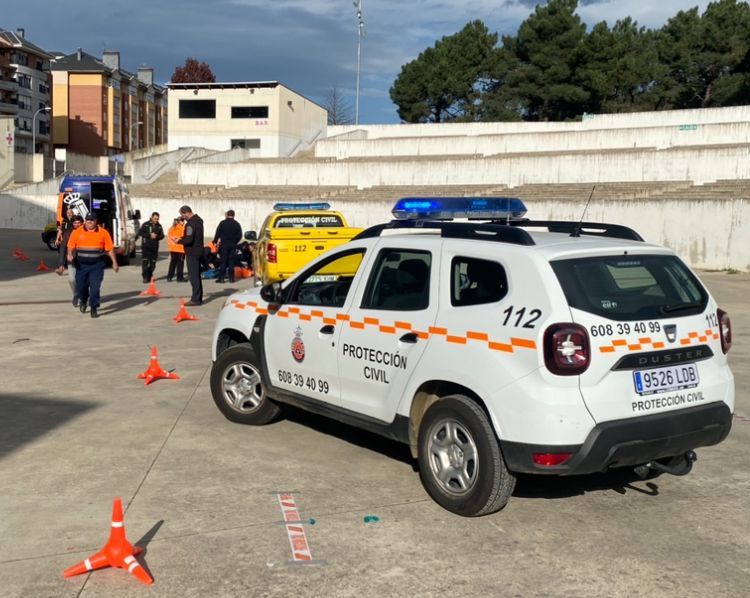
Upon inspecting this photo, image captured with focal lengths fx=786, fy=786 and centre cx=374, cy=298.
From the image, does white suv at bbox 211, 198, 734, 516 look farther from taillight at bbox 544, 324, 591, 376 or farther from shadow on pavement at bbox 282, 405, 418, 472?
shadow on pavement at bbox 282, 405, 418, 472

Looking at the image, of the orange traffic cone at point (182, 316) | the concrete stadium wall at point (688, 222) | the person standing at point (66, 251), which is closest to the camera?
the orange traffic cone at point (182, 316)

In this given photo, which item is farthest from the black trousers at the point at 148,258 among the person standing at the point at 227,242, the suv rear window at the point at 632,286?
the suv rear window at the point at 632,286

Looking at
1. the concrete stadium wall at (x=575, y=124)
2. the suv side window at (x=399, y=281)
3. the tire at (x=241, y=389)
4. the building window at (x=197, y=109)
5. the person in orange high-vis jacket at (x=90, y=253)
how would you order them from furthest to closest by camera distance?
1. the building window at (x=197, y=109)
2. the concrete stadium wall at (x=575, y=124)
3. the person in orange high-vis jacket at (x=90, y=253)
4. the tire at (x=241, y=389)
5. the suv side window at (x=399, y=281)

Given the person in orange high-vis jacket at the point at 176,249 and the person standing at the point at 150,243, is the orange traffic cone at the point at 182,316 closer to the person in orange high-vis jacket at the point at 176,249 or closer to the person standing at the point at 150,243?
the person in orange high-vis jacket at the point at 176,249

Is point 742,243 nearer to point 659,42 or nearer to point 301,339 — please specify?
point 301,339

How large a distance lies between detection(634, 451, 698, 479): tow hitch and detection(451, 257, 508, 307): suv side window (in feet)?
5.03

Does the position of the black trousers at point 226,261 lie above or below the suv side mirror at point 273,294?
below

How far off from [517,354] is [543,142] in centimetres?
4299

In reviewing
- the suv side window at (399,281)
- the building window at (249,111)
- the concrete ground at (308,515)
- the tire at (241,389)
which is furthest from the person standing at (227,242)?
the building window at (249,111)

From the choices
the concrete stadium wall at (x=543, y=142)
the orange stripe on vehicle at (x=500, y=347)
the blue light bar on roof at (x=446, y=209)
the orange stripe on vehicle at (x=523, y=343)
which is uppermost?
the concrete stadium wall at (x=543, y=142)

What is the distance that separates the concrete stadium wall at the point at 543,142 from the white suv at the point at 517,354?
39083 mm

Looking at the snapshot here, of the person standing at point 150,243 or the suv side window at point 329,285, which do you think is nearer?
the suv side window at point 329,285

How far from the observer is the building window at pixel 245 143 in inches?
2662

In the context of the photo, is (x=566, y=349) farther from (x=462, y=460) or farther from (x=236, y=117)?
(x=236, y=117)
